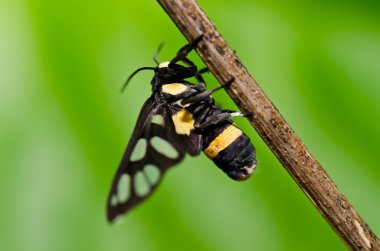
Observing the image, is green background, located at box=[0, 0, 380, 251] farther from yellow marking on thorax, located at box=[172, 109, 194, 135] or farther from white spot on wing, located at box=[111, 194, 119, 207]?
white spot on wing, located at box=[111, 194, 119, 207]

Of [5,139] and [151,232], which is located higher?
[5,139]

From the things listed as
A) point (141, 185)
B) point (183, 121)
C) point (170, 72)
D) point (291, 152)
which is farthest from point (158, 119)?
point (291, 152)

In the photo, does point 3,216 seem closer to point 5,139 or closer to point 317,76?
point 5,139

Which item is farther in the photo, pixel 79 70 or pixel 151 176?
pixel 79 70

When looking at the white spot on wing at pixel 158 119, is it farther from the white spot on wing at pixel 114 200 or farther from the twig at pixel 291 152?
the twig at pixel 291 152

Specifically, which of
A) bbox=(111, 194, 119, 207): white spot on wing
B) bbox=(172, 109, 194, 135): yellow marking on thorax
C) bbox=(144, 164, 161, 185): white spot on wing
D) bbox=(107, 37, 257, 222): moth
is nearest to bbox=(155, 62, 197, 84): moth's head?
bbox=(107, 37, 257, 222): moth

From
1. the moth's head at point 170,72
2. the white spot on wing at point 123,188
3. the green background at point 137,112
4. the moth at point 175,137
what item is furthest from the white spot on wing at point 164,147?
the green background at point 137,112

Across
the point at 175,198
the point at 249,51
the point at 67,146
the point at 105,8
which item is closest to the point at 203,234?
the point at 175,198
